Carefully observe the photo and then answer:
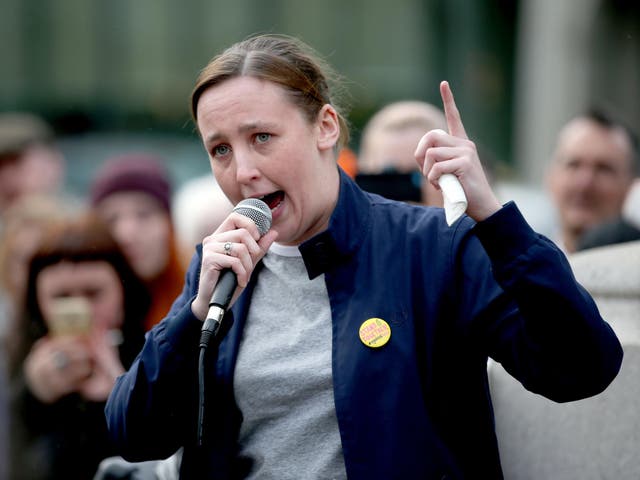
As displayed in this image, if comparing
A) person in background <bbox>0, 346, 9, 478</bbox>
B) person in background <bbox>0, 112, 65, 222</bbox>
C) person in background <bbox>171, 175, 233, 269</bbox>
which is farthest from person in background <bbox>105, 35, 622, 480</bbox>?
person in background <bbox>0, 112, 65, 222</bbox>

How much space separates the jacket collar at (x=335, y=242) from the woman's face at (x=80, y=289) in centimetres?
186

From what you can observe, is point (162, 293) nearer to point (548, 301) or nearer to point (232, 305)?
point (232, 305)

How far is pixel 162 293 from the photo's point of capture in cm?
495

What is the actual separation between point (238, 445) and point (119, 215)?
287cm

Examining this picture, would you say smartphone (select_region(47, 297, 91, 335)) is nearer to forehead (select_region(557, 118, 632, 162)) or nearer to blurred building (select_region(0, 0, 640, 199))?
forehead (select_region(557, 118, 632, 162))

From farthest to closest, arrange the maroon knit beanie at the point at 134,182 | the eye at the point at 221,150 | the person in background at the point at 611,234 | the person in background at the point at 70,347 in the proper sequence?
the maroon knit beanie at the point at 134,182 < the person in background at the point at 611,234 < the person in background at the point at 70,347 < the eye at the point at 221,150

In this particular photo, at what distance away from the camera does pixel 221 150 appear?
9.17 feet

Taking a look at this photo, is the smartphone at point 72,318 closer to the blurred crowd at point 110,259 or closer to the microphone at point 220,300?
the blurred crowd at point 110,259

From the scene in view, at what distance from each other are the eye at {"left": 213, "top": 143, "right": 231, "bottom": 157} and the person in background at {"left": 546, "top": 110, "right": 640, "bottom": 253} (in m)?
2.70

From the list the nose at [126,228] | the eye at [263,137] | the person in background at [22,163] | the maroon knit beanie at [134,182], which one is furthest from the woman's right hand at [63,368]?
the person in background at [22,163]

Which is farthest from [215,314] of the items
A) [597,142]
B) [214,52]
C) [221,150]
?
[214,52]

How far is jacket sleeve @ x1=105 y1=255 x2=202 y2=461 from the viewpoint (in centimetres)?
268

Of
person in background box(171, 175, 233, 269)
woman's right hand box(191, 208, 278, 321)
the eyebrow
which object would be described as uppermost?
the eyebrow

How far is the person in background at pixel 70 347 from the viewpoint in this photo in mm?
4105
